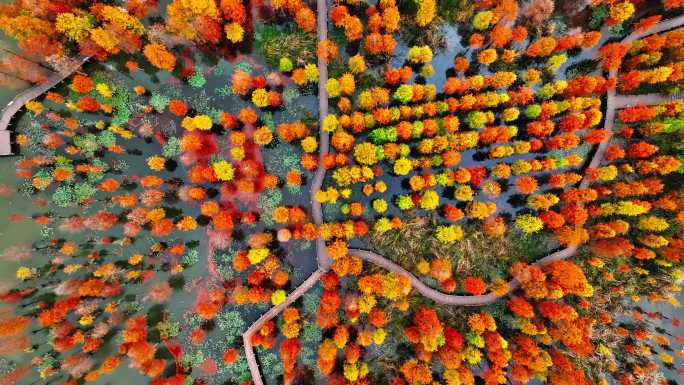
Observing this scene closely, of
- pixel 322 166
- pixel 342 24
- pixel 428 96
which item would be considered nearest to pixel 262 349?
pixel 322 166

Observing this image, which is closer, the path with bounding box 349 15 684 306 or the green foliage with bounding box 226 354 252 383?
the green foliage with bounding box 226 354 252 383

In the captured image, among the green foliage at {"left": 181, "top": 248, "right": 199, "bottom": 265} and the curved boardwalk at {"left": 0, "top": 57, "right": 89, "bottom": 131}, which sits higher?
the curved boardwalk at {"left": 0, "top": 57, "right": 89, "bottom": 131}

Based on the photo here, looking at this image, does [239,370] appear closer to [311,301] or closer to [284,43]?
[311,301]

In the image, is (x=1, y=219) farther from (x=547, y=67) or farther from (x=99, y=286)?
(x=547, y=67)

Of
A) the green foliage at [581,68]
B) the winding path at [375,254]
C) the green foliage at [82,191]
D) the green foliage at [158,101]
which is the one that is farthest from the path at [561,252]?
the green foliage at [82,191]

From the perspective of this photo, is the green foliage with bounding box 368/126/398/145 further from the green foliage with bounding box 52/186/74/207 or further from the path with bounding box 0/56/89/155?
the green foliage with bounding box 52/186/74/207

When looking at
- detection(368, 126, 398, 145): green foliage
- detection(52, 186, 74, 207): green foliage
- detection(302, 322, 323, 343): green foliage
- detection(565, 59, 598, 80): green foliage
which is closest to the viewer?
detection(368, 126, 398, 145): green foliage

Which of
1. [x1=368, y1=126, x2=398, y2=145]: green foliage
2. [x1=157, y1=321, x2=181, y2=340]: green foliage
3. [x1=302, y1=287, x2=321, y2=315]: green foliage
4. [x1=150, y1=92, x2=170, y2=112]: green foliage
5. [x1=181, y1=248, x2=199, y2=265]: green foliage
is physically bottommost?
[x1=302, y1=287, x2=321, y2=315]: green foliage

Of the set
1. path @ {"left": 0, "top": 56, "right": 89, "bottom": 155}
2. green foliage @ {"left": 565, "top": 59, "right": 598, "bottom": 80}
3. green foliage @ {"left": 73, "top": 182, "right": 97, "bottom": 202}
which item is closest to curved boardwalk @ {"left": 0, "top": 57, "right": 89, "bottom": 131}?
path @ {"left": 0, "top": 56, "right": 89, "bottom": 155}

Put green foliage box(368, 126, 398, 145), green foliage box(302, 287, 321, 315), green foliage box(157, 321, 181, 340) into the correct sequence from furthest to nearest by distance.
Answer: green foliage box(302, 287, 321, 315) → green foliage box(157, 321, 181, 340) → green foliage box(368, 126, 398, 145)
